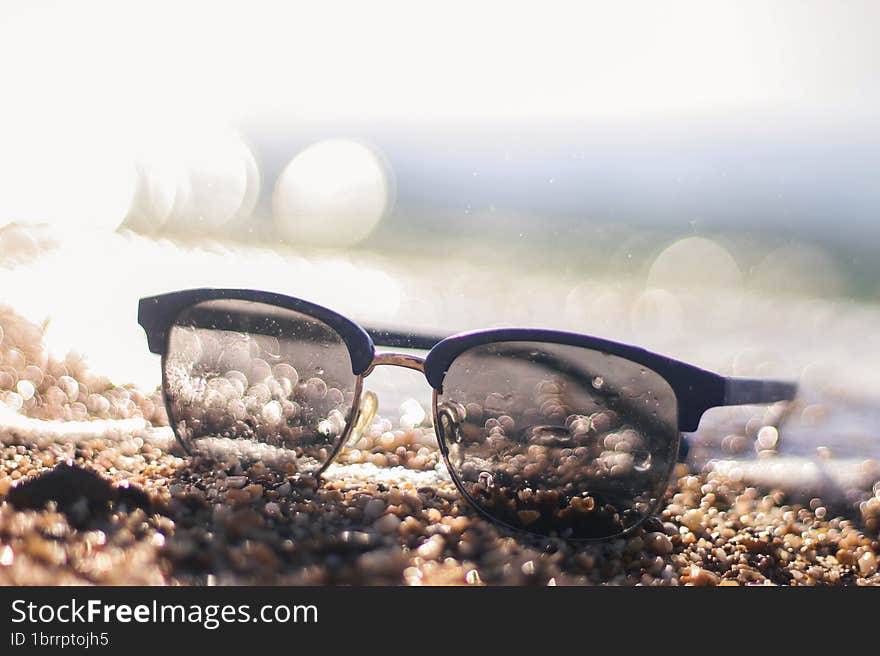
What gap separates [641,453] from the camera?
111cm

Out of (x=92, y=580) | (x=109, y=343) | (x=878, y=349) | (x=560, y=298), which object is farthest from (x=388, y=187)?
(x=92, y=580)

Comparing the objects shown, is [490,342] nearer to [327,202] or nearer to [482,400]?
[482,400]

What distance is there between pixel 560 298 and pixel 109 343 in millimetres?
3269

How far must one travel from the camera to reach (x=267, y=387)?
4.35 ft

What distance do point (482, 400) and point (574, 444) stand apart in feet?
0.56

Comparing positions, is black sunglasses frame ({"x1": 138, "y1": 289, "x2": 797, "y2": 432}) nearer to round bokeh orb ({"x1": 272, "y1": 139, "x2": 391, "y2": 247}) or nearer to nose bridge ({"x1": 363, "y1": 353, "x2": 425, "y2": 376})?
nose bridge ({"x1": 363, "y1": 353, "x2": 425, "y2": 376})

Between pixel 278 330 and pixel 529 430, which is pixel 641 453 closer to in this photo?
pixel 529 430

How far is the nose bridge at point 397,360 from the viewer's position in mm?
1323

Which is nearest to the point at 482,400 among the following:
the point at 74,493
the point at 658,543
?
the point at 658,543

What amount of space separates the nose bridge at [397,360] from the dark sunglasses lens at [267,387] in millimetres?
47

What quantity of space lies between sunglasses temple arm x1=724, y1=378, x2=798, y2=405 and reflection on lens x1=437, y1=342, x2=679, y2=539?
0.29 ft

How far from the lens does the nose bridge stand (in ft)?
4.34

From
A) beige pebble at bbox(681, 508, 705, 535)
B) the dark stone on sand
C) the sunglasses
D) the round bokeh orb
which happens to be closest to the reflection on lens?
the sunglasses

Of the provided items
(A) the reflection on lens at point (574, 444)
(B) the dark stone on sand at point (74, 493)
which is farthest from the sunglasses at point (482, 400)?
(B) the dark stone on sand at point (74, 493)
